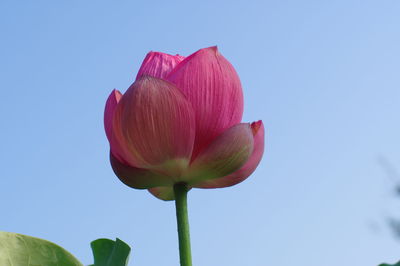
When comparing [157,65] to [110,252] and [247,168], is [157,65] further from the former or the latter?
[110,252]

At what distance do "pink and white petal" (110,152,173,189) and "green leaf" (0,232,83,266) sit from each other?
0.10 metres

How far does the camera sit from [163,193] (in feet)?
1.83

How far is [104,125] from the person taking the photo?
1.55 feet

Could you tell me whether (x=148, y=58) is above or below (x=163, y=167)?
above

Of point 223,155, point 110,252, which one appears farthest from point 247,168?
point 110,252

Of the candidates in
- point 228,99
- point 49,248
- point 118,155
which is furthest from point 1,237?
point 228,99

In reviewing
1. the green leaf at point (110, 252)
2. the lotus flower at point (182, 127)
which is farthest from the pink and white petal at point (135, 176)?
the green leaf at point (110, 252)

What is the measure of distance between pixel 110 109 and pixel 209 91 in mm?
96

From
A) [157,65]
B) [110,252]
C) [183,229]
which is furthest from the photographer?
[110,252]

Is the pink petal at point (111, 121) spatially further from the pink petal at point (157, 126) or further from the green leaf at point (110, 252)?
the green leaf at point (110, 252)

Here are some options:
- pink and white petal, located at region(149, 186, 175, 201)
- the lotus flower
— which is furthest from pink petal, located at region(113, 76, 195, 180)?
pink and white petal, located at region(149, 186, 175, 201)

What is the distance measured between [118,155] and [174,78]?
8cm

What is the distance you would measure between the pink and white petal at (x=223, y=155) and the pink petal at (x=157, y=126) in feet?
0.05

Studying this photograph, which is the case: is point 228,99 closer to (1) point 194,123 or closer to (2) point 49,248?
(1) point 194,123
